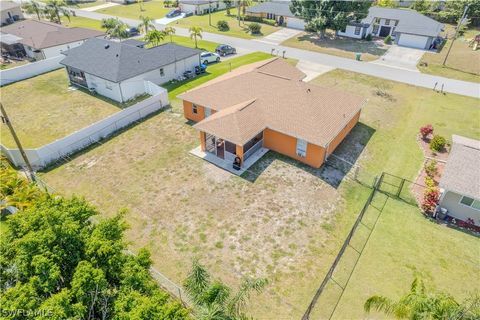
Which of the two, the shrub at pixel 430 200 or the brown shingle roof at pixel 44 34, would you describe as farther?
the brown shingle roof at pixel 44 34

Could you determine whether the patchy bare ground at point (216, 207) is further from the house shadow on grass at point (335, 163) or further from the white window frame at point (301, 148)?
the white window frame at point (301, 148)

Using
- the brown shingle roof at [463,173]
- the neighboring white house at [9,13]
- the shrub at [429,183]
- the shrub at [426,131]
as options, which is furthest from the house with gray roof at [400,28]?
the neighboring white house at [9,13]

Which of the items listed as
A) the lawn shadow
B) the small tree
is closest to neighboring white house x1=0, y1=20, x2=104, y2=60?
the lawn shadow

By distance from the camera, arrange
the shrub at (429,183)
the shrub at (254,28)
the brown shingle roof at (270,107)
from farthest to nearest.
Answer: the shrub at (254,28) < the brown shingle roof at (270,107) < the shrub at (429,183)

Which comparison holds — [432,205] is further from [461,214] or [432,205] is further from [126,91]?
[126,91]

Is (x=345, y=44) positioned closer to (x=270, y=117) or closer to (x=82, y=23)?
(x=270, y=117)

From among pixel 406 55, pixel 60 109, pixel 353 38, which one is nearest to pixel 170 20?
pixel 353 38
